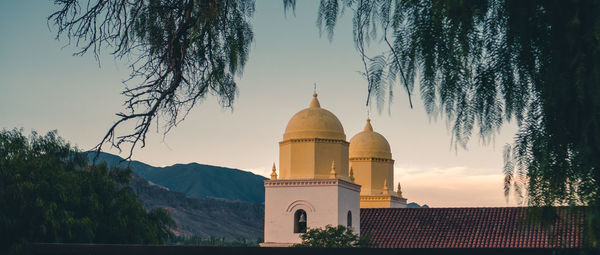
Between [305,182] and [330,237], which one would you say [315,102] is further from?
[330,237]

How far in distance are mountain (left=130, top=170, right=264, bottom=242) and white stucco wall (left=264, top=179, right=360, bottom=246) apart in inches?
5187

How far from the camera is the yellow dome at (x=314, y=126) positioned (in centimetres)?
2805

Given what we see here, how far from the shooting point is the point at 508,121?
14.6 feet

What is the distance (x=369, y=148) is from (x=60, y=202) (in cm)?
1564

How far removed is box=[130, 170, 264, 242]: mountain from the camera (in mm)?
167375

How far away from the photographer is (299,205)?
28125mm

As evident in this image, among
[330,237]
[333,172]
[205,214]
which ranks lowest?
[330,237]

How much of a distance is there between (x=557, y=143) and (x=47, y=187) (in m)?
21.8

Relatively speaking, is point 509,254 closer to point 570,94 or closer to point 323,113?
point 570,94

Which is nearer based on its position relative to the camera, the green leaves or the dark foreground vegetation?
the dark foreground vegetation

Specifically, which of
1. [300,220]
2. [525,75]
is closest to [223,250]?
[525,75]

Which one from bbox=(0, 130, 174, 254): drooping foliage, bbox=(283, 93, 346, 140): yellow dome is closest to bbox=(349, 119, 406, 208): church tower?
bbox=(283, 93, 346, 140): yellow dome

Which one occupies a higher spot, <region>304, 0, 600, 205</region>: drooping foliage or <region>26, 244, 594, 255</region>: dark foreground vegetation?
<region>304, 0, 600, 205</region>: drooping foliage

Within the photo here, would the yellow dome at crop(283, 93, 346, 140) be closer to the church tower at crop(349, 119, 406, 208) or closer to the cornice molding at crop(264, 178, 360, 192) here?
the cornice molding at crop(264, 178, 360, 192)
